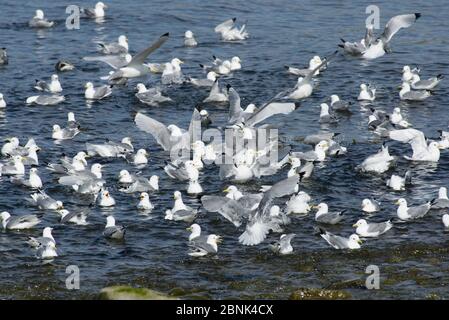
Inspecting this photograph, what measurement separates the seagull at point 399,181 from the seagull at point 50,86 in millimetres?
9059

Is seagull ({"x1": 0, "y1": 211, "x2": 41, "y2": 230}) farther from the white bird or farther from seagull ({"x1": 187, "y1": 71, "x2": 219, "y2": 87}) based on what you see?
seagull ({"x1": 187, "y1": 71, "x2": 219, "y2": 87})

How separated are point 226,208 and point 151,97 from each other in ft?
25.5

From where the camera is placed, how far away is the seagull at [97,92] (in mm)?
26531

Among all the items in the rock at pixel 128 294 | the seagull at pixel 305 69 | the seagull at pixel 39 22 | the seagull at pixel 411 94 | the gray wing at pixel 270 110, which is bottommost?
the seagull at pixel 411 94

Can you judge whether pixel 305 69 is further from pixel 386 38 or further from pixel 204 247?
pixel 204 247

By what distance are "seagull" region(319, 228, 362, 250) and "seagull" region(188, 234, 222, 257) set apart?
167cm

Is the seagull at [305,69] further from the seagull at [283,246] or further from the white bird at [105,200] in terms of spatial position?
the seagull at [283,246]

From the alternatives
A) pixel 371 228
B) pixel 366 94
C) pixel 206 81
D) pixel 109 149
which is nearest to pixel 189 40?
pixel 206 81

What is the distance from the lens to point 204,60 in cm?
3070

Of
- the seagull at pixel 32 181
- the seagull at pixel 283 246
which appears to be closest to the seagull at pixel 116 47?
the seagull at pixel 32 181

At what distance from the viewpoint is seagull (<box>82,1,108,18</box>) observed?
34156 millimetres

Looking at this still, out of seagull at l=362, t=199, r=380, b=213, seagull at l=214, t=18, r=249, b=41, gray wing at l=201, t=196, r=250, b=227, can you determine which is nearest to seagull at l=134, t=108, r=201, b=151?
gray wing at l=201, t=196, r=250, b=227

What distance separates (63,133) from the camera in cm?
2405

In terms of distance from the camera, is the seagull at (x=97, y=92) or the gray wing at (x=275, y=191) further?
the seagull at (x=97, y=92)
